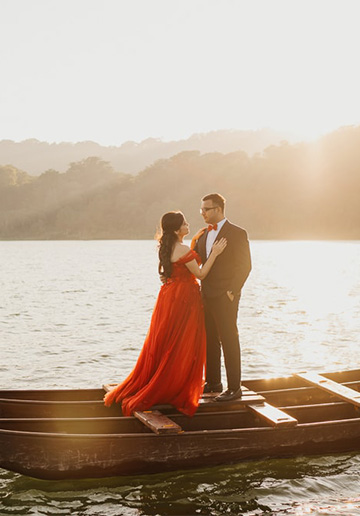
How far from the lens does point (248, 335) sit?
857 inches

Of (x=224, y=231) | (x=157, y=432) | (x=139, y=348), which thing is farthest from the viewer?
(x=139, y=348)

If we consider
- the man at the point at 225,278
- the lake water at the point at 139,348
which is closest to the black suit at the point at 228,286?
the man at the point at 225,278

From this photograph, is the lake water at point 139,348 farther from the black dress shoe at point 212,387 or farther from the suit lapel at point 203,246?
the suit lapel at point 203,246

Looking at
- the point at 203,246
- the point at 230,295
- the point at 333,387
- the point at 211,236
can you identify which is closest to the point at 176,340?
the point at 230,295

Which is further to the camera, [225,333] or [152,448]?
[225,333]

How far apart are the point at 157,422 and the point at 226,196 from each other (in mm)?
139699

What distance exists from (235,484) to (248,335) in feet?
45.4

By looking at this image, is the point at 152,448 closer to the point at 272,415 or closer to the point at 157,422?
the point at 157,422

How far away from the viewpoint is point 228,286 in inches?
323

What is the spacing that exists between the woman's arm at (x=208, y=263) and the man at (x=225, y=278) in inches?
5.7

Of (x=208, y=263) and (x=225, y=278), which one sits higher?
(x=208, y=263)

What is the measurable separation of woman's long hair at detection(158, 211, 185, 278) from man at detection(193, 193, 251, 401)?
39cm

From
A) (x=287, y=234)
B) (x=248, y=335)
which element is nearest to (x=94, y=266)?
A: (x=248, y=335)

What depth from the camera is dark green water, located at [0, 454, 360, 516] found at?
7457mm
